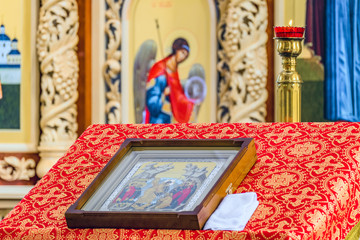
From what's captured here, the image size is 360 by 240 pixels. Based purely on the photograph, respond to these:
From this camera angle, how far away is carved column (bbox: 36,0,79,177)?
5.25 m

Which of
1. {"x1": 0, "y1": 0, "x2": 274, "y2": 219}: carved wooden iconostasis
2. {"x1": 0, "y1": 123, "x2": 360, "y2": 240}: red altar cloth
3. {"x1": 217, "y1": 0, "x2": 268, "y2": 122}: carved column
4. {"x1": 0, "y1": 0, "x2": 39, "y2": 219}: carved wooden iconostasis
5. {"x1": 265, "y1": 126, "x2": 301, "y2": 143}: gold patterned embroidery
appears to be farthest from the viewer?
{"x1": 0, "y1": 0, "x2": 39, "y2": 219}: carved wooden iconostasis

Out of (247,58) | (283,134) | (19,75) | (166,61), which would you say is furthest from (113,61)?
(283,134)

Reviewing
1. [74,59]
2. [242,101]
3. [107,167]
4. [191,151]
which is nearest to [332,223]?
[191,151]

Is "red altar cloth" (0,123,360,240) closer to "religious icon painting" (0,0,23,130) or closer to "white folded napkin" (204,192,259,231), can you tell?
"white folded napkin" (204,192,259,231)

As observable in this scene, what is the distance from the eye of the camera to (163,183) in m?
1.79

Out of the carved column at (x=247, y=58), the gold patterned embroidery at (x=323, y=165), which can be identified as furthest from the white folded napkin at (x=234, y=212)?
the carved column at (x=247, y=58)

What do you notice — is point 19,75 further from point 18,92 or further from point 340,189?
point 340,189

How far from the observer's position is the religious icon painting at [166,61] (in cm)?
529

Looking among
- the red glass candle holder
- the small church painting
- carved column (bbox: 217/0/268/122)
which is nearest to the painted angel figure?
carved column (bbox: 217/0/268/122)

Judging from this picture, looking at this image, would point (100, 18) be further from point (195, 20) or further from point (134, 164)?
point (134, 164)

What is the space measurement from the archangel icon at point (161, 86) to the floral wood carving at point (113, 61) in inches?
4.7

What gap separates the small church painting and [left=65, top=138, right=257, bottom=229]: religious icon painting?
11.7 ft

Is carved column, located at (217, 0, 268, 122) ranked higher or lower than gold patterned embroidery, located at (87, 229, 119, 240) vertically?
higher

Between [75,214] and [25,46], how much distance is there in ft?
12.5
